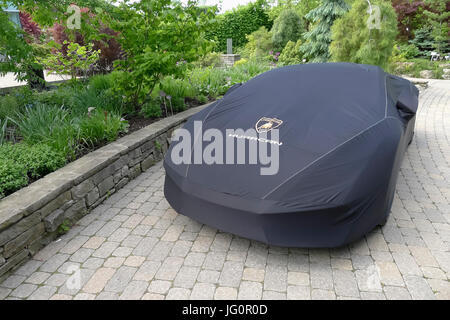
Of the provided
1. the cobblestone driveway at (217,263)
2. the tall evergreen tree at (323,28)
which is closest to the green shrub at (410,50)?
the tall evergreen tree at (323,28)

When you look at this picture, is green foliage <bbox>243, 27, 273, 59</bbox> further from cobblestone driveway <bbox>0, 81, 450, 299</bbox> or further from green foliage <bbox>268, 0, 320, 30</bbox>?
cobblestone driveway <bbox>0, 81, 450, 299</bbox>

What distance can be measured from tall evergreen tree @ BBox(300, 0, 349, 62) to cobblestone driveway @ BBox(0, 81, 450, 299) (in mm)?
9839

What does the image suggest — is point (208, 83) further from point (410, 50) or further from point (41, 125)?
point (410, 50)

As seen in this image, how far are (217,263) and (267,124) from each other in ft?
4.06

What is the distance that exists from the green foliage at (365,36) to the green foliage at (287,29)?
6.23 metres

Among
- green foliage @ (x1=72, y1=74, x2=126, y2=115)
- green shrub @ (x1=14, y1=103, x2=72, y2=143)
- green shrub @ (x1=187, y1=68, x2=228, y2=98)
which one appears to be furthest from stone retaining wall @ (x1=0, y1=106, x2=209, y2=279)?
green shrub @ (x1=187, y1=68, x2=228, y2=98)

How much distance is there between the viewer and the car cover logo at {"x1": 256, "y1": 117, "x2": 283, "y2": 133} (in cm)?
297

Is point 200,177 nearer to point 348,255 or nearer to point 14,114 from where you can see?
point 348,255

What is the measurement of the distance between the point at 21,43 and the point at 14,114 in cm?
98

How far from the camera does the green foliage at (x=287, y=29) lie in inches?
602

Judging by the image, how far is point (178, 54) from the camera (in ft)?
16.8

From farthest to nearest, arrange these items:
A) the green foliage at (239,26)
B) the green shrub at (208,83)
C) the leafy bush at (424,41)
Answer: the green foliage at (239,26), the leafy bush at (424,41), the green shrub at (208,83)

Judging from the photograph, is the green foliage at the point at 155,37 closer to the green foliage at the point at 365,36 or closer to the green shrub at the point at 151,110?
the green shrub at the point at 151,110
